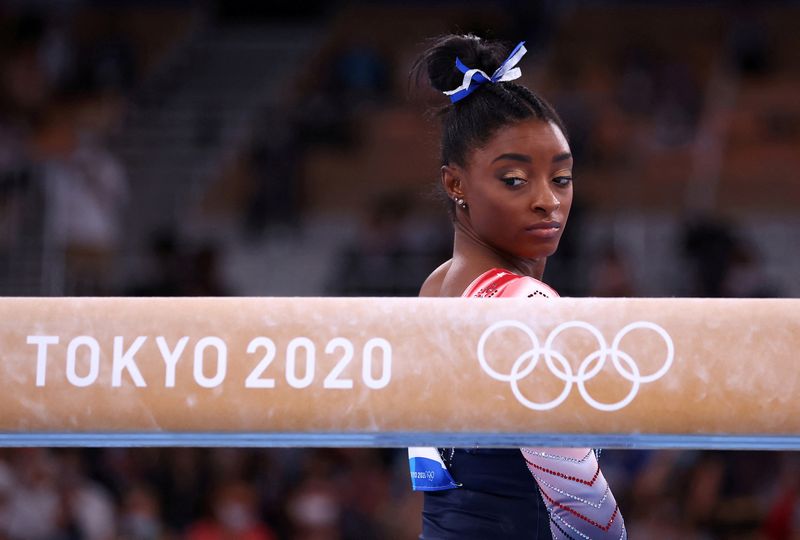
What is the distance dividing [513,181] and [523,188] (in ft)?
0.08

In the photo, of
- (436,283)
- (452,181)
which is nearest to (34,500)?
(436,283)

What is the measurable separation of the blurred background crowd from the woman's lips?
3.63m

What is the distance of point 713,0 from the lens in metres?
10.4

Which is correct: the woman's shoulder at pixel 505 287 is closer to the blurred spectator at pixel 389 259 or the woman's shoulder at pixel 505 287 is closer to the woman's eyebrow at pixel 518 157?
the woman's eyebrow at pixel 518 157

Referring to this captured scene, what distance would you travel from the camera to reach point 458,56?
2.34 meters

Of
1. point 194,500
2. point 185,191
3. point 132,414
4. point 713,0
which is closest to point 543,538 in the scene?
point 132,414

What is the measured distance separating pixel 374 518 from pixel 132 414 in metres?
4.27

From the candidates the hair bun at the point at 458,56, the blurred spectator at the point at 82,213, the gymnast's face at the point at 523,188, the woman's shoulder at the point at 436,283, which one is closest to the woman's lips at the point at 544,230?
the gymnast's face at the point at 523,188

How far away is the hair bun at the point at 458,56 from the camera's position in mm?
2336

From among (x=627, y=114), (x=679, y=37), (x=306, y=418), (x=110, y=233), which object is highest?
(x=679, y=37)

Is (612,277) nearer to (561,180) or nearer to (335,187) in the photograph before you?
(335,187)

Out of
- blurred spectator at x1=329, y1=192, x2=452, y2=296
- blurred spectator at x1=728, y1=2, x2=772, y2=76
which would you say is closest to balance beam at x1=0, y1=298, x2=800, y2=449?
blurred spectator at x1=329, y1=192, x2=452, y2=296

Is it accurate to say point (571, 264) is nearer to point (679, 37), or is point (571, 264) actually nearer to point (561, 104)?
point (561, 104)

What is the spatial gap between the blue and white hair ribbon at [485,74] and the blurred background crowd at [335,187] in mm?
3667
